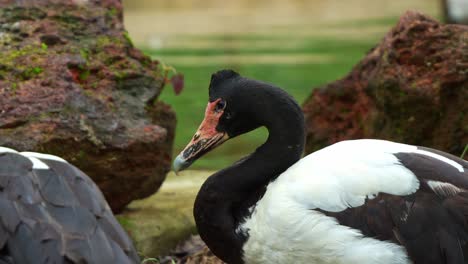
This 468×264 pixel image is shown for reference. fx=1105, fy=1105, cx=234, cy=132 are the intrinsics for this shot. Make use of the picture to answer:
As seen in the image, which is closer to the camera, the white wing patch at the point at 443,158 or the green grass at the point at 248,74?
the white wing patch at the point at 443,158

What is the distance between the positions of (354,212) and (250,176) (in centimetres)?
62

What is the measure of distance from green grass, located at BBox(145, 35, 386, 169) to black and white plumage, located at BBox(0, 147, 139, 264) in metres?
4.82

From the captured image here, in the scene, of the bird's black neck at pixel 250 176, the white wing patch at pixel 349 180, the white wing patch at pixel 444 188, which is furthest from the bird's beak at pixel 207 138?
the white wing patch at pixel 444 188

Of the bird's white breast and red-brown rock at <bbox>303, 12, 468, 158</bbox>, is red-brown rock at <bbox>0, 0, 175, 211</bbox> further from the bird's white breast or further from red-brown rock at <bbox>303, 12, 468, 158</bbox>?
the bird's white breast

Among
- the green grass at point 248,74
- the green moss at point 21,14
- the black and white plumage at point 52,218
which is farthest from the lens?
the green grass at point 248,74

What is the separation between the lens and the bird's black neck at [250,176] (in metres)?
4.85

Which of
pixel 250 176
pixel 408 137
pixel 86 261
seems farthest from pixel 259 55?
pixel 86 261

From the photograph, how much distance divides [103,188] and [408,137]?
174 centimetres

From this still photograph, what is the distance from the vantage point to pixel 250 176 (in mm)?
4906

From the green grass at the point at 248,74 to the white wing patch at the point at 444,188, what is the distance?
469cm

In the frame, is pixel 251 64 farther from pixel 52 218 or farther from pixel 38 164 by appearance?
pixel 52 218

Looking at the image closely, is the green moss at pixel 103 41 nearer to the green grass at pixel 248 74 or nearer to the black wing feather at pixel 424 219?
the black wing feather at pixel 424 219

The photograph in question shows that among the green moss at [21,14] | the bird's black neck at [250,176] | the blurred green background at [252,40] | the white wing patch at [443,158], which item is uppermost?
the green moss at [21,14]

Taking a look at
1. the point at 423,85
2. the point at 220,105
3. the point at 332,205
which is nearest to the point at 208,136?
the point at 220,105
